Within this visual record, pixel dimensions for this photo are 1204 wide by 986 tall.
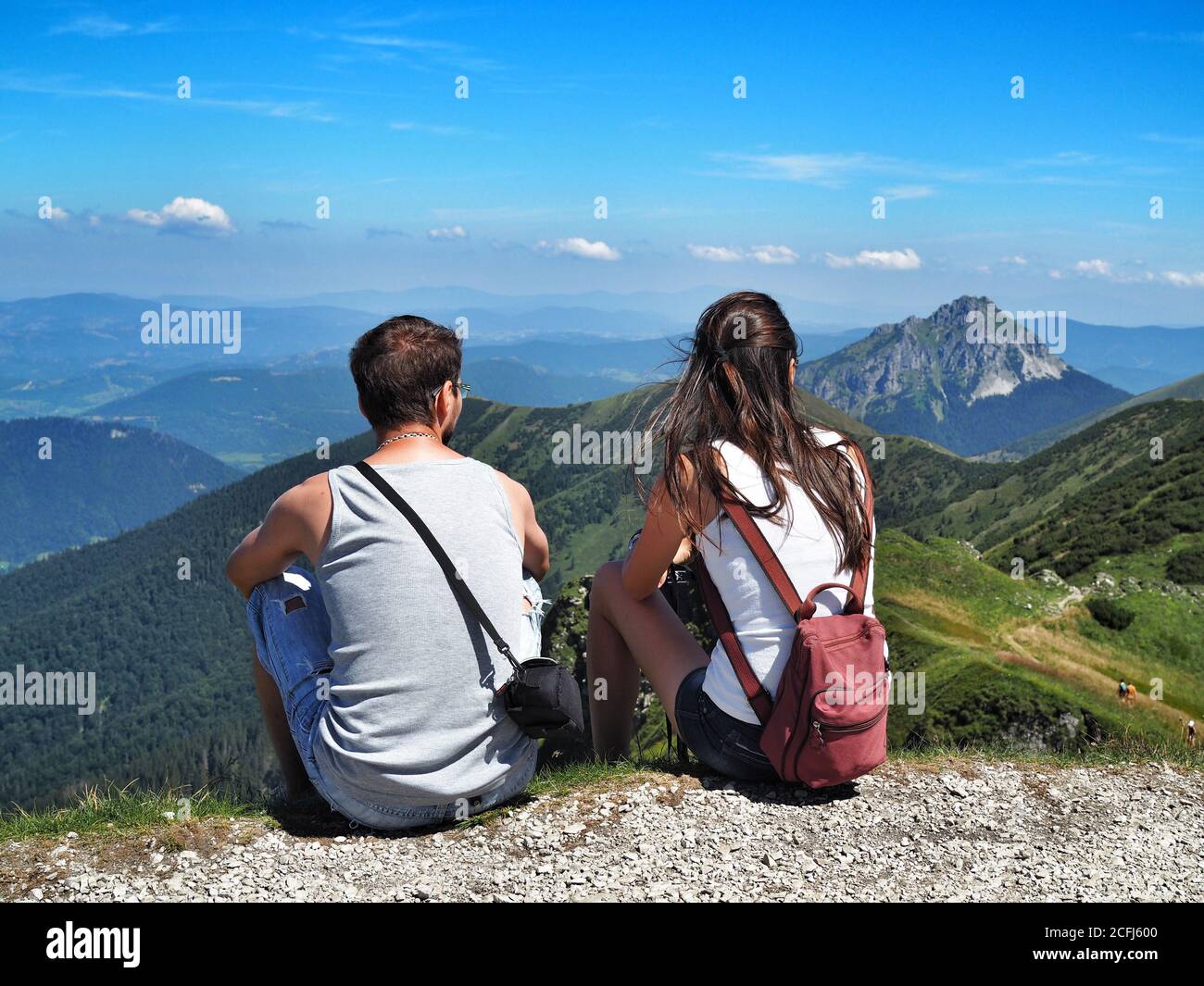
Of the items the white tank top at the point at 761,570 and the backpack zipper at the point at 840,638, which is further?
the white tank top at the point at 761,570

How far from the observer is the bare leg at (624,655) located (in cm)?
670

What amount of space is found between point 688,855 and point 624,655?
5.83 feet

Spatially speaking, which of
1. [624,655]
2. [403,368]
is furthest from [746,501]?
[403,368]

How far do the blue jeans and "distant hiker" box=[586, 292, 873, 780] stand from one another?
1179 millimetres

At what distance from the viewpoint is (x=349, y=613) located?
567 cm

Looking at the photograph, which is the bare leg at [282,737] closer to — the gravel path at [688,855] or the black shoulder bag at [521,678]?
the gravel path at [688,855]

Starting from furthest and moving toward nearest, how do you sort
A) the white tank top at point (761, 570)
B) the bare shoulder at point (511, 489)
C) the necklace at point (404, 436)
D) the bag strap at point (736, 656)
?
the bare shoulder at point (511, 489), the necklace at point (404, 436), the bag strap at point (736, 656), the white tank top at point (761, 570)

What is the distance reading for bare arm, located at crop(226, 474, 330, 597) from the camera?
571 cm

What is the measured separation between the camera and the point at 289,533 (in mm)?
5840

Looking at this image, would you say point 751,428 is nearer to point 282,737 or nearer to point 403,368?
point 403,368

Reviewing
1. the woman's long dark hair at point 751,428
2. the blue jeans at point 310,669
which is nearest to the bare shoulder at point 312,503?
the blue jeans at point 310,669

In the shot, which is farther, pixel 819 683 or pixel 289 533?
pixel 289 533

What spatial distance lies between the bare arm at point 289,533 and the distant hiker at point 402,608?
10mm
